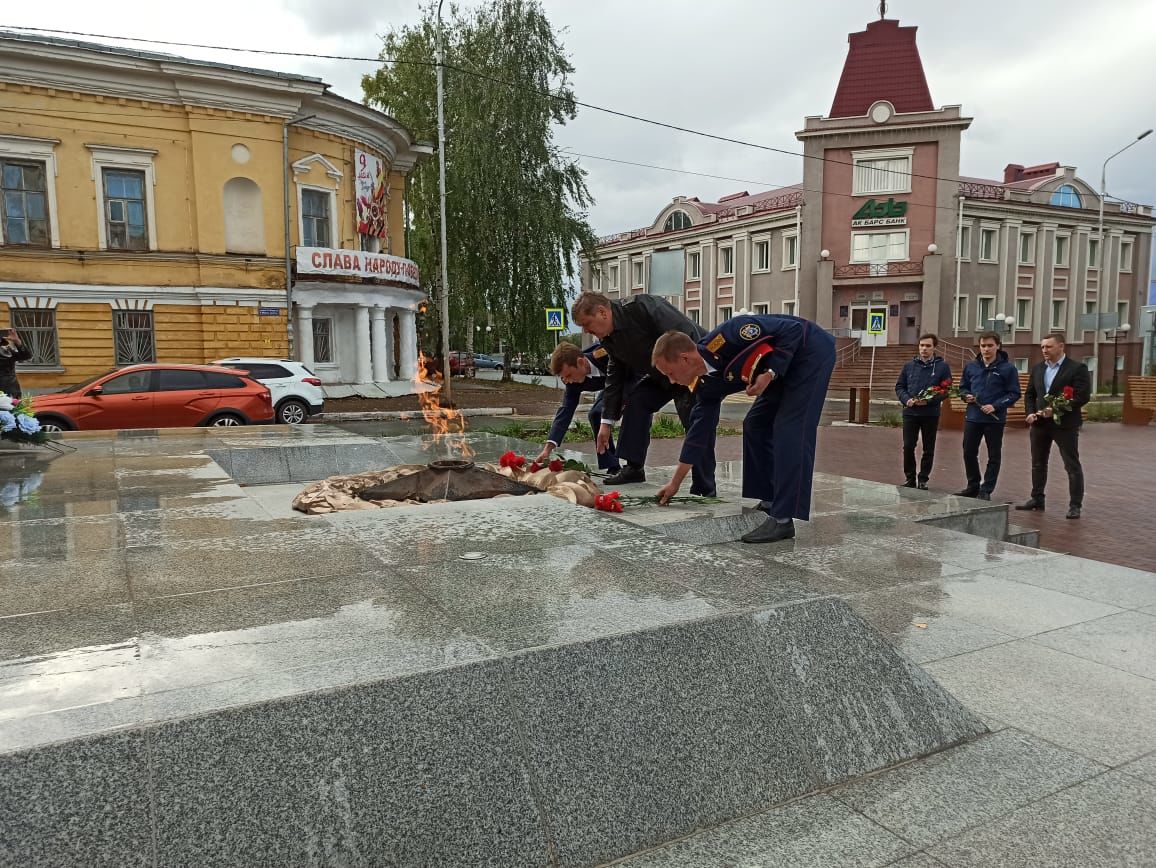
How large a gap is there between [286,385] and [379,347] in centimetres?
1124

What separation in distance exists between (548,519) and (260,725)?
95.5 inches

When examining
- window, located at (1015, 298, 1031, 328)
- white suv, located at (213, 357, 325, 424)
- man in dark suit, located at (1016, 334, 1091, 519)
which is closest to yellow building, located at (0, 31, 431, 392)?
white suv, located at (213, 357, 325, 424)

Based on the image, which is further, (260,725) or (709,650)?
(709,650)

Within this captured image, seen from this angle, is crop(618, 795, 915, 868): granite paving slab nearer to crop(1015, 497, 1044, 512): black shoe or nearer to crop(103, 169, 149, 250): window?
crop(1015, 497, 1044, 512): black shoe

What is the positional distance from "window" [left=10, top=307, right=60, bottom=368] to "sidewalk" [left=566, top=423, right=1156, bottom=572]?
58.8 feet

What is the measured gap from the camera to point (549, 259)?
1203 inches

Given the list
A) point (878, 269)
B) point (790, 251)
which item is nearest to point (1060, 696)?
point (878, 269)

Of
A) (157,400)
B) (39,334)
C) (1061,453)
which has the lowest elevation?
(1061,453)

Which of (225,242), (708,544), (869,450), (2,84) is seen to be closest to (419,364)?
(225,242)

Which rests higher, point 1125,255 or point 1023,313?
point 1125,255

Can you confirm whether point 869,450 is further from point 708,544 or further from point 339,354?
point 339,354

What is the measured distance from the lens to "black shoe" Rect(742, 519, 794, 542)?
5.31 m

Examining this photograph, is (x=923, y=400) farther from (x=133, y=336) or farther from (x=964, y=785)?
(x=133, y=336)

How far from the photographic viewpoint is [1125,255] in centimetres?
4606
